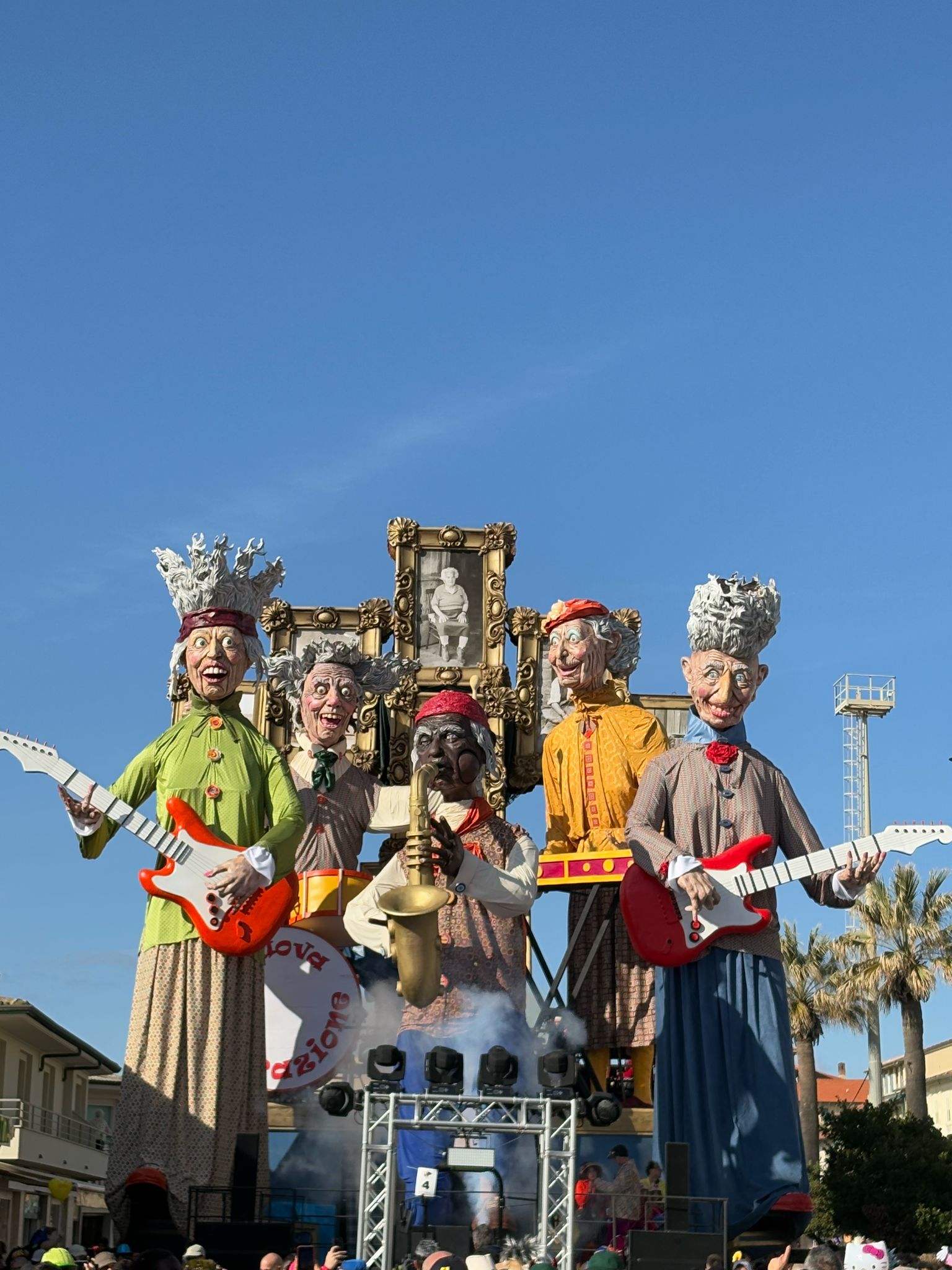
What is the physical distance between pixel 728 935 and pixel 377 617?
8143 millimetres

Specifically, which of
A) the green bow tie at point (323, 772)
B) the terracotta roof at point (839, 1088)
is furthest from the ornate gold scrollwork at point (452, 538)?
the terracotta roof at point (839, 1088)

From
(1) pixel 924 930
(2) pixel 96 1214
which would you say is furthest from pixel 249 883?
(2) pixel 96 1214

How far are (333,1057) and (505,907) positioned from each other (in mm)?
2147

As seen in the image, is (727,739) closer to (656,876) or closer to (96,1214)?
(656,876)

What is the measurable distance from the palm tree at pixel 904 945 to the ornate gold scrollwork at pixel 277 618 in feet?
43.0

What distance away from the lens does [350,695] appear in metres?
17.8

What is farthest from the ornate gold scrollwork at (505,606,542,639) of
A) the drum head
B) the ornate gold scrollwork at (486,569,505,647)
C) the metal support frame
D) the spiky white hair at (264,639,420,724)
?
the metal support frame

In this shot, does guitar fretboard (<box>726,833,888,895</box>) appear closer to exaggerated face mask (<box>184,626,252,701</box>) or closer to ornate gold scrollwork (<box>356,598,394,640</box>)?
exaggerated face mask (<box>184,626,252,701</box>)

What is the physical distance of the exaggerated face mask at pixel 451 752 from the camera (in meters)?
16.0

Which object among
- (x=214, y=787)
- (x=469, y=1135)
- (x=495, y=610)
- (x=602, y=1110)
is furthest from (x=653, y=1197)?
(x=495, y=610)

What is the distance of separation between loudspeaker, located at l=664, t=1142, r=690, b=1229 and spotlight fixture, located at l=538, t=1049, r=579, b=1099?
79 cm

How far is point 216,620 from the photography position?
15.3 metres

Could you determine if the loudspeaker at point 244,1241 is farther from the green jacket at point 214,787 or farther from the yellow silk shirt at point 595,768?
the yellow silk shirt at point 595,768

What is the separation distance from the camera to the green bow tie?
17516 millimetres
